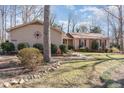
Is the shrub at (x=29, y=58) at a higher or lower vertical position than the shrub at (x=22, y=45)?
lower

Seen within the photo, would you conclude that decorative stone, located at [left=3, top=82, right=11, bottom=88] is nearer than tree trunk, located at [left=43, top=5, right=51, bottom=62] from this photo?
Yes

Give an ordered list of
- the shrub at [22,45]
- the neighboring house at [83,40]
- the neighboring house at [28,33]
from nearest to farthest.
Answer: the shrub at [22,45]
the neighboring house at [28,33]
the neighboring house at [83,40]

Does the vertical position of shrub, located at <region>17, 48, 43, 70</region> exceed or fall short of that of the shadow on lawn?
it exceeds it

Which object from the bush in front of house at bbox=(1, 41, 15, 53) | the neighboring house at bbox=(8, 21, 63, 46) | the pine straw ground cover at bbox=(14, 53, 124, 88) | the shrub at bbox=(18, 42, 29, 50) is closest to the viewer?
the pine straw ground cover at bbox=(14, 53, 124, 88)

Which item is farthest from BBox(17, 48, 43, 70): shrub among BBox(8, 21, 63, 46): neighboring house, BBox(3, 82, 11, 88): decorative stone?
BBox(8, 21, 63, 46): neighboring house

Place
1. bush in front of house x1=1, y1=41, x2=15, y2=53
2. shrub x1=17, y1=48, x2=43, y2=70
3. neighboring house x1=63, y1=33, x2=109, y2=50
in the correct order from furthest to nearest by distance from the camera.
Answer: neighboring house x1=63, y1=33, x2=109, y2=50 → bush in front of house x1=1, y1=41, x2=15, y2=53 → shrub x1=17, y1=48, x2=43, y2=70

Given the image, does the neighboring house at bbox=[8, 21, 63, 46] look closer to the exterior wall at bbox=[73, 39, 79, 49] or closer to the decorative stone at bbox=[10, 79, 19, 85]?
the exterior wall at bbox=[73, 39, 79, 49]

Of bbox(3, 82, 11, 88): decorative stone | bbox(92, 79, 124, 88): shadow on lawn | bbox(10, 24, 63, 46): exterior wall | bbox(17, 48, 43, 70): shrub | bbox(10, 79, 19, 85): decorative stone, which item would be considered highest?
bbox(10, 24, 63, 46): exterior wall

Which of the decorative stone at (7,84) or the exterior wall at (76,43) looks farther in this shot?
the exterior wall at (76,43)

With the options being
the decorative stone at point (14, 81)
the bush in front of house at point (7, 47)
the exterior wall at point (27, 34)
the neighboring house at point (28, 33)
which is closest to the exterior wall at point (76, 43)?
the exterior wall at point (27, 34)

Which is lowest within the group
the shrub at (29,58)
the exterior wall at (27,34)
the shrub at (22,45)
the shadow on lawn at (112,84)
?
the shadow on lawn at (112,84)

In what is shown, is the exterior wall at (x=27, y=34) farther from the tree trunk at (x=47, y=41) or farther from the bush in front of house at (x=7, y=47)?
the tree trunk at (x=47, y=41)
